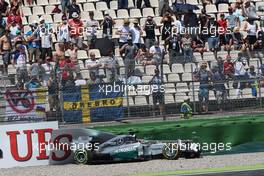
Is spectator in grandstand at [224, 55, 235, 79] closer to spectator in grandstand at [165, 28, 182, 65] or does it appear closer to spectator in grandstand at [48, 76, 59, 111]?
spectator in grandstand at [165, 28, 182, 65]

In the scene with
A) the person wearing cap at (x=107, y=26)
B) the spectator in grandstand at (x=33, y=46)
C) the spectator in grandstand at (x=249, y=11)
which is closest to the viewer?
the spectator in grandstand at (x=33, y=46)

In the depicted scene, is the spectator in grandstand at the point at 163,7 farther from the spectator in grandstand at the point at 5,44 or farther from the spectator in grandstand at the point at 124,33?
the spectator in grandstand at the point at 5,44

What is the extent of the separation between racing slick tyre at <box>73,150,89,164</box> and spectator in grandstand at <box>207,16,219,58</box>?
22.8 feet

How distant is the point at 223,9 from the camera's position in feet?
86.7

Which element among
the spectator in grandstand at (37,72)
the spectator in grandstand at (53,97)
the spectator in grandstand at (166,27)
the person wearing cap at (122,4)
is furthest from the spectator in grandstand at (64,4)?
the spectator in grandstand at (53,97)

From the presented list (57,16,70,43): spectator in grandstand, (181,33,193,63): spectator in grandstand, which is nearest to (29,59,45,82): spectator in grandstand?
(57,16,70,43): spectator in grandstand

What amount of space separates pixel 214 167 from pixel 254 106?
2.78m

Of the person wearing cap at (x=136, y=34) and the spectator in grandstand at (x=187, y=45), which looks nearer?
the spectator in grandstand at (x=187, y=45)

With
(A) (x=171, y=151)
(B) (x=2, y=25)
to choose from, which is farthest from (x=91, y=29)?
(A) (x=171, y=151)

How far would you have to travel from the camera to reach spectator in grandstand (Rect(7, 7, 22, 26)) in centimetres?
2491

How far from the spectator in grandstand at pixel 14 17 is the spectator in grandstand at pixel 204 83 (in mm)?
7925

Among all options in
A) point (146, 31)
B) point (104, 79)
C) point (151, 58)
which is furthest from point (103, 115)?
point (146, 31)

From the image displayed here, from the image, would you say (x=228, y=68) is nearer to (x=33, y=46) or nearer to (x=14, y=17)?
(x=33, y=46)

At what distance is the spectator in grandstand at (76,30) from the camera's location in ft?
78.3
